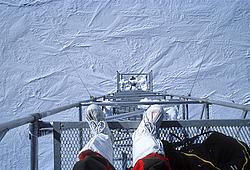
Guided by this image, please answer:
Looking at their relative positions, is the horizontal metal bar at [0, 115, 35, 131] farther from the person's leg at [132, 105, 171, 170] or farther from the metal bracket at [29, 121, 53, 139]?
the person's leg at [132, 105, 171, 170]

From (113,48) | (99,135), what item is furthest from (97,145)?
(113,48)

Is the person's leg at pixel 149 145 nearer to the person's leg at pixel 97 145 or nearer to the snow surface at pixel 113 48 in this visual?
the person's leg at pixel 97 145

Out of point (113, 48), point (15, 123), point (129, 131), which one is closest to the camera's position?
point (15, 123)

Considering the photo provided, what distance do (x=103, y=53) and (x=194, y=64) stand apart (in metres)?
0.76

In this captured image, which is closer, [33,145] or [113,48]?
[33,145]

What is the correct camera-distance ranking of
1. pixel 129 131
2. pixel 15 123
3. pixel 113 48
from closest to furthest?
pixel 15 123 < pixel 129 131 < pixel 113 48

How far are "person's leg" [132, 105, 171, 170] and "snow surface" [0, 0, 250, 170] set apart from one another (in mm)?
1794

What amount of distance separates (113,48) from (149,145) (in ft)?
7.07

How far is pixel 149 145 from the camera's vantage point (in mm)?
466

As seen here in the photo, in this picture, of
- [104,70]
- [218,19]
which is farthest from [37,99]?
[218,19]

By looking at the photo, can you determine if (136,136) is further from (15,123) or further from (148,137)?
(15,123)

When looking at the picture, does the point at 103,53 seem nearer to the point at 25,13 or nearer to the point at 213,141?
the point at 25,13

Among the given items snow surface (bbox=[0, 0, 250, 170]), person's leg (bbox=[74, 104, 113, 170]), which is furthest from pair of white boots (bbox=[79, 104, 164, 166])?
snow surface (bbox=[0, 0, 250, 170])

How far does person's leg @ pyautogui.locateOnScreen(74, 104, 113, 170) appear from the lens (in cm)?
42
